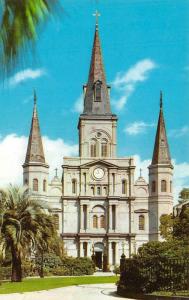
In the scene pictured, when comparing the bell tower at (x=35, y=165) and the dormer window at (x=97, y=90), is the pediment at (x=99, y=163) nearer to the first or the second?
the bell tower at (x=35, y=165)

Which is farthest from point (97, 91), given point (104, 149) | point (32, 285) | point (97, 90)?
point (32, 285)

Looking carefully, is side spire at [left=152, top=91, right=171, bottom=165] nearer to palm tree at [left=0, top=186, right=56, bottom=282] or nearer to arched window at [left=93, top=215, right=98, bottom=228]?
arched window at [left=93, top=215, right=98, bottom=228]

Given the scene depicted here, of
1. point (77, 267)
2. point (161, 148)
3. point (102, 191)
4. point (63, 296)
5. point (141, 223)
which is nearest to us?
point (63, 296)

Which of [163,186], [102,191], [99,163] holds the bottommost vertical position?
[102,191]

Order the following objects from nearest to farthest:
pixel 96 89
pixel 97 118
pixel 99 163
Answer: pixel 99 163 < pixel 97 118 < pixel 96 89

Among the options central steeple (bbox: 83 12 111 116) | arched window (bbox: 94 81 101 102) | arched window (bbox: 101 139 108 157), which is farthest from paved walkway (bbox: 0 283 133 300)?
arched window (bbox: 94 81 101 102)

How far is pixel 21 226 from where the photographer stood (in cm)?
2262

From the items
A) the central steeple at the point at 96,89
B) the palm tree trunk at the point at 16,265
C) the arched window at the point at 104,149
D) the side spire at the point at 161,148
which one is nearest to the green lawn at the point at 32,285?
the palm tree trunk at the point at 16,265

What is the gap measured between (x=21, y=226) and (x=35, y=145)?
164 ft


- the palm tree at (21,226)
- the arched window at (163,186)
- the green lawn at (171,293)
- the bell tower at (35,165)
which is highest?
the bell tower at (35,165)

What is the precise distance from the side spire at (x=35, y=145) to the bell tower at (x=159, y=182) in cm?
1362

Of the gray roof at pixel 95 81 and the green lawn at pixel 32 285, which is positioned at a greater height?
the gray roof at pixel 95 81

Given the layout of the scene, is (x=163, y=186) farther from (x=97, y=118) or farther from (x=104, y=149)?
(x=97, y=118)

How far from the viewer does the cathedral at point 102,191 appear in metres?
69.2
